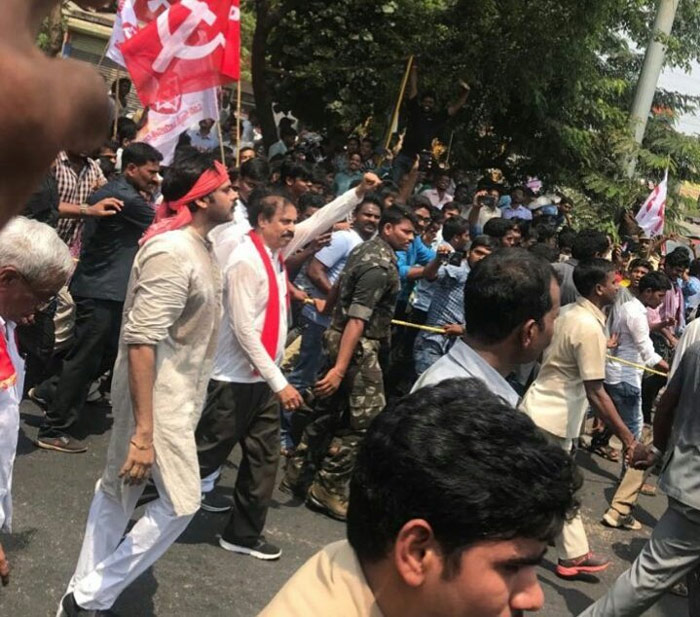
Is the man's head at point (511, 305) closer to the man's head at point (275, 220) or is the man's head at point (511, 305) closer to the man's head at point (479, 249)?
the man's head at point (275, 220)

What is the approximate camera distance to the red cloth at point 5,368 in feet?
8.48

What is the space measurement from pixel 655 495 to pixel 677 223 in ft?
36.0

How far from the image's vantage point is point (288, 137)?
46.6 ft

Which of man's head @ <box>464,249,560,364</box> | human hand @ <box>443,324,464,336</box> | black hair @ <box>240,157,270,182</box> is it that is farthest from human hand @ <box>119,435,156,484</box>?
black hair @ <box>240,157,270,182</box>

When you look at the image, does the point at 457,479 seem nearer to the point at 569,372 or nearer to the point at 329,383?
the point at 569,372

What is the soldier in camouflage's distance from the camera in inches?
201

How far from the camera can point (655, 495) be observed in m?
7.18

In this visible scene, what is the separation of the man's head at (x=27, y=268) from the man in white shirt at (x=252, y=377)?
175cm

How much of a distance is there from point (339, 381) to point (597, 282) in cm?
148

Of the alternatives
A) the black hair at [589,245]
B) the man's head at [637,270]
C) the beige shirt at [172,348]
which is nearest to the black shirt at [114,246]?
the beige shirt at [172,348]

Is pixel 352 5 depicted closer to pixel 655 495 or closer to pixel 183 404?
pixel 655 495

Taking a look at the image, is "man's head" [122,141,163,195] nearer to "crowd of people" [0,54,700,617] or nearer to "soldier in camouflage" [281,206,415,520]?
"crowd of people" [0,54,700,617]

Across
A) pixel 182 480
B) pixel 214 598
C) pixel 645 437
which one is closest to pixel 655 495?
pixel 645 437

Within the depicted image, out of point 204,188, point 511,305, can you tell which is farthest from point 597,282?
point 204,188
